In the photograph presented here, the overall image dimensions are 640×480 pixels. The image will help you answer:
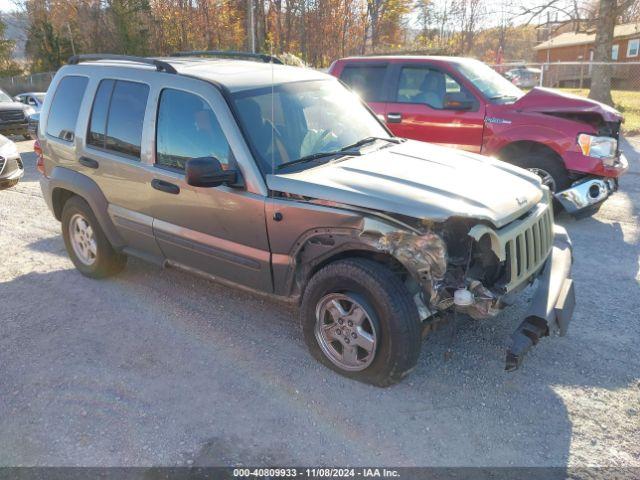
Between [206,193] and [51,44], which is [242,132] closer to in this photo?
[206,193]

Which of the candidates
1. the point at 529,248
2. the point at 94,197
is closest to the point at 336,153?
the point at 529,248

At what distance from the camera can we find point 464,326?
13.5ft

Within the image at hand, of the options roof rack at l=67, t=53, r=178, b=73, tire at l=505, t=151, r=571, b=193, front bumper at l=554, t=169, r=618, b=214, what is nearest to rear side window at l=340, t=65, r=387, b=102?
tire at l=505, t=151, r=571, b=193

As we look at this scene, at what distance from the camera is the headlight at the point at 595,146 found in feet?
21.1

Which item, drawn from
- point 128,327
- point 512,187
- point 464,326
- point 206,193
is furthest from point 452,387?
point 128,327

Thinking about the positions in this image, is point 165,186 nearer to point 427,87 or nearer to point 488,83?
point 427,87

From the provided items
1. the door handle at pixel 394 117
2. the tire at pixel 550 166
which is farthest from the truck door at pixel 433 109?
the tire at pixel 550 166

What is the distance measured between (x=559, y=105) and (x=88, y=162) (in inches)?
215

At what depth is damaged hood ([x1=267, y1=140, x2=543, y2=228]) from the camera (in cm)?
311

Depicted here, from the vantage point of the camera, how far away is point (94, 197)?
15.6 feet

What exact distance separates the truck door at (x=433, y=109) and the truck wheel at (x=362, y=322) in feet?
15.0

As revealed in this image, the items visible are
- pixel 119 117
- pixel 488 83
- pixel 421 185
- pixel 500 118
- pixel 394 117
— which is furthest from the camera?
pixel 394 117

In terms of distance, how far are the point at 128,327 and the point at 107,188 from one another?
4.03ft

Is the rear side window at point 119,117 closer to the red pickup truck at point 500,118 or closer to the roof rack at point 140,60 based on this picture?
the roof rack at point 140,60
